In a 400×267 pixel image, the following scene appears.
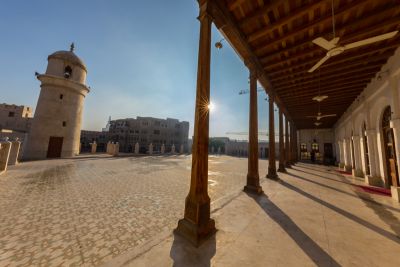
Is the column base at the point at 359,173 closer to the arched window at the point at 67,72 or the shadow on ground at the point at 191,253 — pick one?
the shadow on ground at the point at 191,253

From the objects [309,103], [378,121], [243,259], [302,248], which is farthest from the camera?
[309,103]

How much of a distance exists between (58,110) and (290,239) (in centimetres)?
2193

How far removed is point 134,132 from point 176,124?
12.1 meters

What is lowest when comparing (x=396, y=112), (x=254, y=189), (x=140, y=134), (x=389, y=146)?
(x=254, y=189)

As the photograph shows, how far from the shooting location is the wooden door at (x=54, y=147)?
16453 mm

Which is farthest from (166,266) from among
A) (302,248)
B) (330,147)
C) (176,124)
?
(176,124)

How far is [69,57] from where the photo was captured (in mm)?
17828

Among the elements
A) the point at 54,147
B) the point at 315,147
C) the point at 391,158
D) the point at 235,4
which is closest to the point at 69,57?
the point at 54,147

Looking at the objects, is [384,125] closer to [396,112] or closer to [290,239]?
[396,112]

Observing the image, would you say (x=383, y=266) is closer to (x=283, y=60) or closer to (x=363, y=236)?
(x=363, y=236)

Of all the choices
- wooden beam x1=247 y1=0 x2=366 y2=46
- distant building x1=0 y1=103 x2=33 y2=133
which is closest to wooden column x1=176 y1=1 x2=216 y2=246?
wooden beam x1=247 y1=0 x2=366 y2=46

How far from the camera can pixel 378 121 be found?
25.5 ft

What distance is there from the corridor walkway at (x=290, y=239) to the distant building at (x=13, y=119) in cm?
4125

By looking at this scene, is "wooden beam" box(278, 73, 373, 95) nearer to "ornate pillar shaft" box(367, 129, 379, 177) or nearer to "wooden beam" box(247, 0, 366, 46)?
"ornate pillar shaft" box(367, 129, 379, 177)
